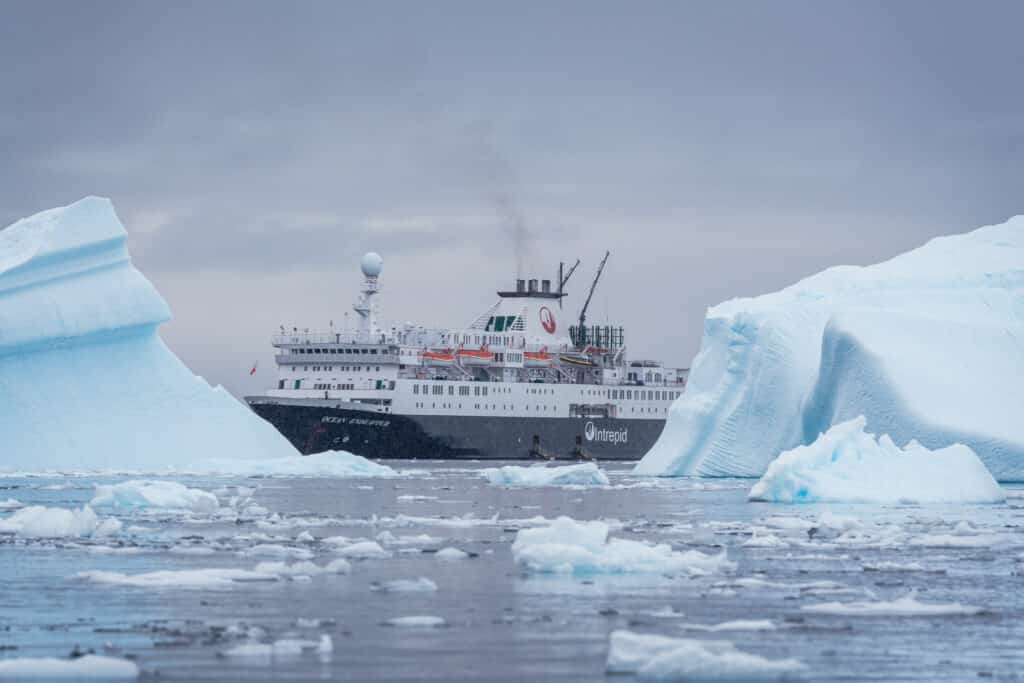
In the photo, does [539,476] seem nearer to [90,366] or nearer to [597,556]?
[90,366]

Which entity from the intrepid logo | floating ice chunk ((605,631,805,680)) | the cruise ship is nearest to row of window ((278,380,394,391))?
the cruise ship

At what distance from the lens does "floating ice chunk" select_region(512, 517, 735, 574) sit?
14234mm

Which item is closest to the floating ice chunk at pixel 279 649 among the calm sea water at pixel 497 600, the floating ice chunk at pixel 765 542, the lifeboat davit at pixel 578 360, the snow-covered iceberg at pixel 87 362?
the calm sea water at pixel 497 600

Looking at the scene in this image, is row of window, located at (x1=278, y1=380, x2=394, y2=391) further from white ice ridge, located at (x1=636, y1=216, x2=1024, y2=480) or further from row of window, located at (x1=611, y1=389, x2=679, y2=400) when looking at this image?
white ice ridge, located at (x1=636, y1=216, x2=1024, y2=480)

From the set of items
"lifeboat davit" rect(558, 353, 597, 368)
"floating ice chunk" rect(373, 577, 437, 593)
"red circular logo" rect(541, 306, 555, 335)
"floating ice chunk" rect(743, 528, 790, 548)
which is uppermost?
"red circular logo" rect(541, 306, 555, 335)

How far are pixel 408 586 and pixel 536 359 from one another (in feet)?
155

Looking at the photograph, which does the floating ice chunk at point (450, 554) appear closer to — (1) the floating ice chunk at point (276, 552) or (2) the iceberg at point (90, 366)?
(1) the floating ice chunk at point (276, 552)

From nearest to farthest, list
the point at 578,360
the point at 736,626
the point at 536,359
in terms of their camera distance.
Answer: the point at 736,626
the point at 536,359
the point at 578,360

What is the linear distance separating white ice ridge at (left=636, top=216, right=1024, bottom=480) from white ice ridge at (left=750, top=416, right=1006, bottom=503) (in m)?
3.64

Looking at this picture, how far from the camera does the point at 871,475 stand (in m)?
25.2

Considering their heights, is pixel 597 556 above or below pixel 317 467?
below

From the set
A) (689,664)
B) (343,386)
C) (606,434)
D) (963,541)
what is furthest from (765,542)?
(606,434)

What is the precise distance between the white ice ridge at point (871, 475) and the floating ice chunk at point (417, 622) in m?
14.5

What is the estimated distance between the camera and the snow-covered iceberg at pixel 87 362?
30953 millimetres
